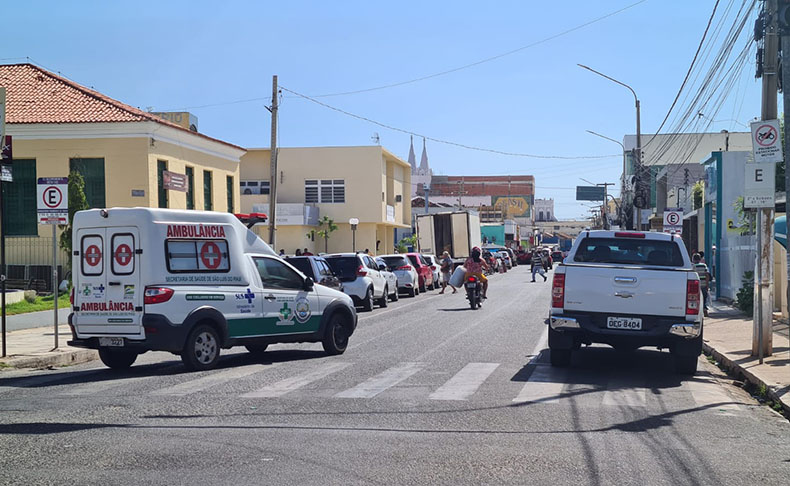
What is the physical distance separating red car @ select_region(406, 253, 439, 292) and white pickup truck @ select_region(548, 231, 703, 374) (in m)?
23.9

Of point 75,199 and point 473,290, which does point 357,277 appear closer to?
point 473,290

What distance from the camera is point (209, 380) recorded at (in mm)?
11516

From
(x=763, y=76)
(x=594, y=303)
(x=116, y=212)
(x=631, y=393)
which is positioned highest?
(x=763, y=76)

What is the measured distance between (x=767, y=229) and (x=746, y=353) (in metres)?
2.11

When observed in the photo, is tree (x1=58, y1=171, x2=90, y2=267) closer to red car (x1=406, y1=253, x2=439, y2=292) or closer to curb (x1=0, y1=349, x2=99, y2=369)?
curb (x1=0, y1=349, x2=99, y2=369)

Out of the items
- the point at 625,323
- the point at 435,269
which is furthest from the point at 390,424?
the point at 435,269

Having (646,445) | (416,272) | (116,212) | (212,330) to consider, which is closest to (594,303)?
(646,445)

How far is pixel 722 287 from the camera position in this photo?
2855 cm

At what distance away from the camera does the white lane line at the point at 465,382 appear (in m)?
10.1

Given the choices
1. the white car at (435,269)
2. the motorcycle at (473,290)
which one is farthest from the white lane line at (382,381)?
the white car at (435,269)

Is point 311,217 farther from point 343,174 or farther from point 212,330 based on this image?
point 212,330

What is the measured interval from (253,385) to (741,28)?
13.3m

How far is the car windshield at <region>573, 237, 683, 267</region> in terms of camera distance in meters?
12.8

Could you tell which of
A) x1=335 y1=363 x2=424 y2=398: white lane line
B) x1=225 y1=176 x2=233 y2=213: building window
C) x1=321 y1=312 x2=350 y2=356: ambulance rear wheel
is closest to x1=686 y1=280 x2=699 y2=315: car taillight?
x1=335 y1=363 x2=424 y2=398: white lane line
